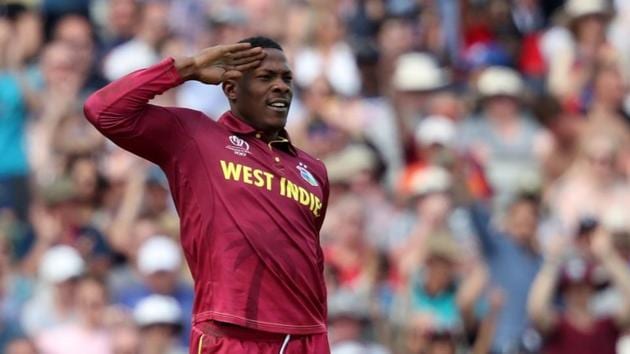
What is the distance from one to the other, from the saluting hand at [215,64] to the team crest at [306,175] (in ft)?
2.02

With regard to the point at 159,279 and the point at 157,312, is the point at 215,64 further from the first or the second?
the point at 159,279

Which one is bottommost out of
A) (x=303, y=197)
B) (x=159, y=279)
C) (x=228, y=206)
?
(x=228, y=206)

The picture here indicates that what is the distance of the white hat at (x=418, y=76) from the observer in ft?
50.4

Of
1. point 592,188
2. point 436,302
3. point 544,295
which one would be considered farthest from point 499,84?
point 436,302

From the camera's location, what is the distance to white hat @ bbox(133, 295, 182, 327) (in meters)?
12.3

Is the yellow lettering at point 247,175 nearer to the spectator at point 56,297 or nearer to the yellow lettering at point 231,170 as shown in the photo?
the yellow lettering at point 231,170

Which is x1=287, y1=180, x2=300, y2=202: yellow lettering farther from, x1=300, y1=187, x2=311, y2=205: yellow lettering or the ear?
the ear

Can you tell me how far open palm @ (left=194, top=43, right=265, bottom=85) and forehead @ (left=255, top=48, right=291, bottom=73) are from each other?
45 millimetres

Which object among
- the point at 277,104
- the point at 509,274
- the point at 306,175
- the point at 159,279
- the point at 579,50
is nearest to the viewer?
the point at 277,104

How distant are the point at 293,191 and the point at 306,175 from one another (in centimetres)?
21

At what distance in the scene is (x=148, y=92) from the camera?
25.7ft

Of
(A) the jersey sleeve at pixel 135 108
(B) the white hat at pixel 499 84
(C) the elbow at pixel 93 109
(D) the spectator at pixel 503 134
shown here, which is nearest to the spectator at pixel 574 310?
(D) the spectator at pixel 503 134

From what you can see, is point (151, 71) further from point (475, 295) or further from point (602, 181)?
point (602, 181)

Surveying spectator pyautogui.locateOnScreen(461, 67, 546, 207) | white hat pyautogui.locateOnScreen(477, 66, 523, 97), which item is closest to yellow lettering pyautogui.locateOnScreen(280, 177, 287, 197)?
spectator pyautogui.locateOnScreen(461, 67, 546, 207)
